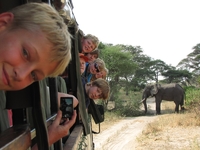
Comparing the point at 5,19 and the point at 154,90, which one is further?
the point at 154,90

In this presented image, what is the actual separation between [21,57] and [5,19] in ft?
0.43

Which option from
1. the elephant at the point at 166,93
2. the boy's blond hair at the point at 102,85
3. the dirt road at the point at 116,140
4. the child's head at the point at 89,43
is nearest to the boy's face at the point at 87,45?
the child's head at the point at 89,43

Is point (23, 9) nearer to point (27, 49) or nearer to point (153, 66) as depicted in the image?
point (27, 49)

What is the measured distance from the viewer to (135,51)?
1264 inches

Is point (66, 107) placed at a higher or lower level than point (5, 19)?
lower

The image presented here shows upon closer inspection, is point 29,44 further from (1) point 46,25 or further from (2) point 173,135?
(2) point 173,135

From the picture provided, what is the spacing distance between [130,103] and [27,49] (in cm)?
1577

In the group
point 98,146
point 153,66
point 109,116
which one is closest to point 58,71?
point 98,146

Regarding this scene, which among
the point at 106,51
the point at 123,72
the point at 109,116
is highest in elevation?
the point at 106,51

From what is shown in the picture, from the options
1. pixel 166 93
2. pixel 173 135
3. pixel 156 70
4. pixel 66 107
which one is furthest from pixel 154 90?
pixel 66 107

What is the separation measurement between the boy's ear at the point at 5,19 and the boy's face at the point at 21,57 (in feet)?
0.06

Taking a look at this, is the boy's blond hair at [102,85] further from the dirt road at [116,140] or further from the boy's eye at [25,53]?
the dirt road at [116,140]

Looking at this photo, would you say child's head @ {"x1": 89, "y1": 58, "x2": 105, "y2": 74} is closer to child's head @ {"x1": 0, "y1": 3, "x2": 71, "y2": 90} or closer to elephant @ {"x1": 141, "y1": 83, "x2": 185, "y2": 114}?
child's head @ {"x1": 0, "y1": 3, "x2": 71, "y2": 90}

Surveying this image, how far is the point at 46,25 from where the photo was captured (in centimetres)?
89
